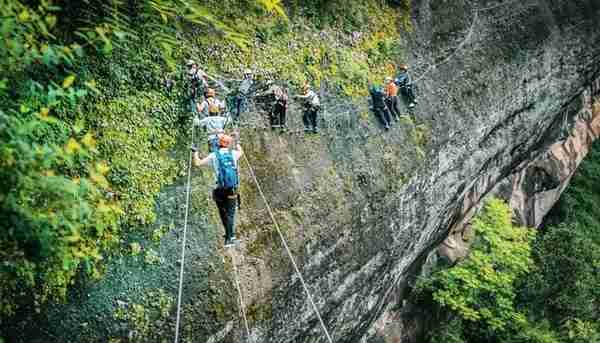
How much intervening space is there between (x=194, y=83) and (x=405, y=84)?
23.8ft

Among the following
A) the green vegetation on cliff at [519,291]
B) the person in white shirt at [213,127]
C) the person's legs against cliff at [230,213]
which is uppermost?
the person in white shirt at [213,127]

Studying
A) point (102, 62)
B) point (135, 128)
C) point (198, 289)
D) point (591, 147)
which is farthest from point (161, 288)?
point (591, 147)

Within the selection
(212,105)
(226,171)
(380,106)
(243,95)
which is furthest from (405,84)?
(226,171)

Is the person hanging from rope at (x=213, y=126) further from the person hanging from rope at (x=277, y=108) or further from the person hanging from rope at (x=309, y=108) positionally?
the person hanging from rope at (x=309, y=108)

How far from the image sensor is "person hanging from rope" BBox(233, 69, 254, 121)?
9.55m

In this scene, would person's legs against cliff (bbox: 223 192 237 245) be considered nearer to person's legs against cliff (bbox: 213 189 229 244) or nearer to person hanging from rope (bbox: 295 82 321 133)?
person's legs against cliff (bbox: 213 189 229 244)

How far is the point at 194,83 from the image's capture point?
28.7 feet

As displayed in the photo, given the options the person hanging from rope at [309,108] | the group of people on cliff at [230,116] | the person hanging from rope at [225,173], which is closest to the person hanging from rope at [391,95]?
the group of people on cliff at [230,116]

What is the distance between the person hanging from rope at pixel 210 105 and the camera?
8.18 metres

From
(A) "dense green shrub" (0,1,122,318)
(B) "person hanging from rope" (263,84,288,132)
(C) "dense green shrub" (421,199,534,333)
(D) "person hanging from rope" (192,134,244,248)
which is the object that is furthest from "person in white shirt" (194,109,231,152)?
(C) "dense green shrub" (421,199,534,333)

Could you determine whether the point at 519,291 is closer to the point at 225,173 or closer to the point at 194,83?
the point at 194,83

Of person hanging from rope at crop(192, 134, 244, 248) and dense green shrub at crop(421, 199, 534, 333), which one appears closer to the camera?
person hanging from rope at crop(192, 134, 244, 248)

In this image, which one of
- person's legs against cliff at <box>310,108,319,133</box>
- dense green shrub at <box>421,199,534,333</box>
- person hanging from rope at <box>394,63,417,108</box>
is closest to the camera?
person's legs against cliff at <box>310,108,319,133</box>

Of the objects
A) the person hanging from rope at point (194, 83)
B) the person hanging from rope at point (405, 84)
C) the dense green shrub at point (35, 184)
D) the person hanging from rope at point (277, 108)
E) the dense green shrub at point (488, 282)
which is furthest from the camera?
the dense green shrub at point (488, 282)
